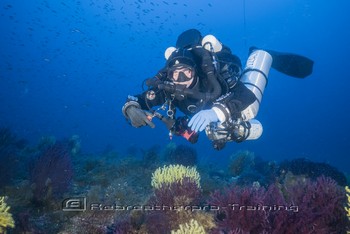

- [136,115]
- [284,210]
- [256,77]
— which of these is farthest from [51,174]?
[256,77]

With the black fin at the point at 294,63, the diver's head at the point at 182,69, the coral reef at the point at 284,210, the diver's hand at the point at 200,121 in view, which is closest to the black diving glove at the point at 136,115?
the diver's hand at the point at 200,121

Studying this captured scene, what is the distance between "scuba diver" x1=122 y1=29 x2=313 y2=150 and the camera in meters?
4.95

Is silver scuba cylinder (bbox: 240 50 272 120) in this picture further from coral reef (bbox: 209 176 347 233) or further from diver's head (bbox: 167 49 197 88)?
coral reef (bbox: 209 176 347 233)

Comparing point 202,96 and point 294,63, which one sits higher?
point 294,63

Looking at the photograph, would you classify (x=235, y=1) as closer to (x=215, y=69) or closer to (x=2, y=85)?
(x=215, y=69)

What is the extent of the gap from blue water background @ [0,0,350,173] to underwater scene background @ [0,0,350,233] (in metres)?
0.60

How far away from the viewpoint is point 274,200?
381cm

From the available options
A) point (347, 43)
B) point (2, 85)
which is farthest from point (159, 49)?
point (2, 85)

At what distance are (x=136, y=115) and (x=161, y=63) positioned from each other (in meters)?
105

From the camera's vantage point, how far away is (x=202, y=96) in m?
5.00

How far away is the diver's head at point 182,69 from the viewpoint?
210 inches

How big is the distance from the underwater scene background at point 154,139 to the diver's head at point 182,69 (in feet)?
6.16

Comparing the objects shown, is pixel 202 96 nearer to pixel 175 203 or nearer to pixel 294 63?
pixel 175 203

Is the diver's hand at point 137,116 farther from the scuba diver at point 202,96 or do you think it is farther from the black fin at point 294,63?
the black fin at point 294,63
